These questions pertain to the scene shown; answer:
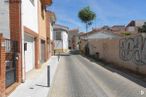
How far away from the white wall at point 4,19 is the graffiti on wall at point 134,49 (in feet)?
27.2

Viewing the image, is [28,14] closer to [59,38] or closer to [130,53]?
[130,53]

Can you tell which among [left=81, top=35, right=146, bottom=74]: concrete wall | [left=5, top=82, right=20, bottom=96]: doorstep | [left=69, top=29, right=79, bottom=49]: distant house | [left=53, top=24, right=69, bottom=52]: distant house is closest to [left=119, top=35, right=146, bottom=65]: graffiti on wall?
[left=81, top=35, right=146, bottom=74]: concrete wall

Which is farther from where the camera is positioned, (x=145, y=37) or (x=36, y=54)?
(x=36, y=54)

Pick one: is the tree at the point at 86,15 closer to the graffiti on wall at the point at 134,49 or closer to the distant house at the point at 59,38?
the distant house at the point at 59,38

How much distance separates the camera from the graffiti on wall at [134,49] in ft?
66.0

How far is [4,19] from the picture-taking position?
16.3 meters

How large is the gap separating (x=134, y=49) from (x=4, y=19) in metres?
9.81

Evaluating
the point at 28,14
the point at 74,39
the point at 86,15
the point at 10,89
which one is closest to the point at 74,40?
the point at 74,39

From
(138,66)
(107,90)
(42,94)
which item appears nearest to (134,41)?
(138,66)

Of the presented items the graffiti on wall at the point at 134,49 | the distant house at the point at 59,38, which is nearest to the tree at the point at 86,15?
the distant house at the point at 59,38

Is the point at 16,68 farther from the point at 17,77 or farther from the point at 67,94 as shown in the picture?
the point at 67,94

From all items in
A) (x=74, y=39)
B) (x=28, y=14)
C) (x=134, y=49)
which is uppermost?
(x=74, y=39)

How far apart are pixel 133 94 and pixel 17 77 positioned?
5670 mm

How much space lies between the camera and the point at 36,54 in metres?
24.5
